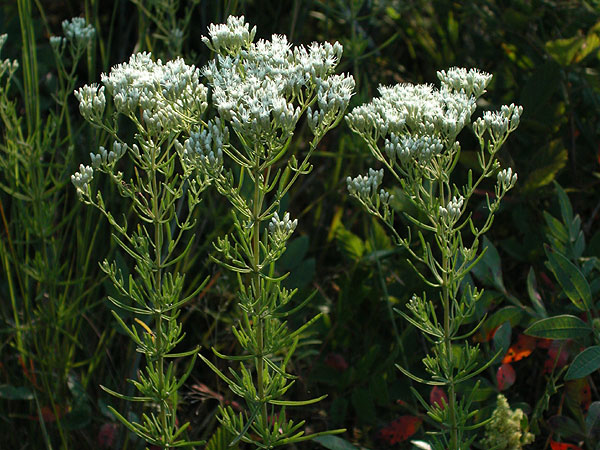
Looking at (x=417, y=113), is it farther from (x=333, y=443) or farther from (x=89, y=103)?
(x=333, y=443)

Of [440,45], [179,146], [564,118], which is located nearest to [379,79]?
[440,45]

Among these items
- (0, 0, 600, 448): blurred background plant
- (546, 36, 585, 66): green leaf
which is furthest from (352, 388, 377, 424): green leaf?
(546, 36, 585, 66): green leaf

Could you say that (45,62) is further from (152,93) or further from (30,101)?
(152,93)

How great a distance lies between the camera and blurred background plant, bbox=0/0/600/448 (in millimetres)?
2453

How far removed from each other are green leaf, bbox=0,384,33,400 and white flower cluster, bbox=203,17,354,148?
1352 millimetres

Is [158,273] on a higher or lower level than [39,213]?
higher

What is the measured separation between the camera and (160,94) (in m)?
1.81

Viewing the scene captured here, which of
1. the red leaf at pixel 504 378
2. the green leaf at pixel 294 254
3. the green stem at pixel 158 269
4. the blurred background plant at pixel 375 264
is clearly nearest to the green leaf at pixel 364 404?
the blurred background plant at pixel 375 264

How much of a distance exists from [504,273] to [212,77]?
67.9 inches

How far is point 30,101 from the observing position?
103 inches

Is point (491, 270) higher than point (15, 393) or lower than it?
higher

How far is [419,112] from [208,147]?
530 millimetres

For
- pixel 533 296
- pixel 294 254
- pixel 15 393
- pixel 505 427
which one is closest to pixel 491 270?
pixel 533 296

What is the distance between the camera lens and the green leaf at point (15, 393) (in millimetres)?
2520
